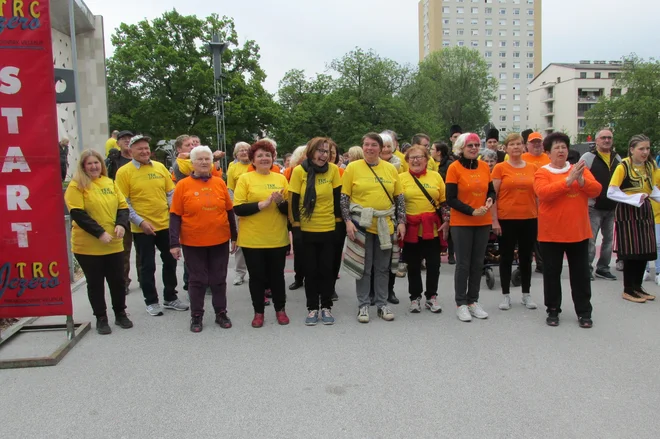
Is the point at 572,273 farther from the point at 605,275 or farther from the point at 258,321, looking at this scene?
the point at 258,321

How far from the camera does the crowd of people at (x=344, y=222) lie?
5082 mm

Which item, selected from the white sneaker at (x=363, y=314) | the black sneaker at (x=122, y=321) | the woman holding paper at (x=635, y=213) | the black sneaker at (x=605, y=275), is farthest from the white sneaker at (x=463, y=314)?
the black sneaker at (x=122, y=321)

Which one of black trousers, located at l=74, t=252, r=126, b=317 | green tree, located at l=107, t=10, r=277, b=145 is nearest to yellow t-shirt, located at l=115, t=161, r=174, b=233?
black trousers, located at l=74, t=252, r=126, b=317

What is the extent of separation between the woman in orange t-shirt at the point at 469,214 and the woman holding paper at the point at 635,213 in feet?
5.68

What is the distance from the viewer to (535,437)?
9.92 ft

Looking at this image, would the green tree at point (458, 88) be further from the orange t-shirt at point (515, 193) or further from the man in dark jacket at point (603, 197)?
the orange t-shirt at point (515, 193)

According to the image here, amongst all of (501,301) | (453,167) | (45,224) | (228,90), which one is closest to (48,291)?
(45,224)

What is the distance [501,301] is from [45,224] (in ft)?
16.0

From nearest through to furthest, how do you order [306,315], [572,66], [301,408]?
[301,408], [306,315], [572,66]

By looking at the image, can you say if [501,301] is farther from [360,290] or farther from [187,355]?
[187,355]

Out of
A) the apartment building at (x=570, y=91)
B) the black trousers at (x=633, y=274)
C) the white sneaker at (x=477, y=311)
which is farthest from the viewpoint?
the apartment building at (x=570, y=91)

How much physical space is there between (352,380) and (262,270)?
5.90 ft

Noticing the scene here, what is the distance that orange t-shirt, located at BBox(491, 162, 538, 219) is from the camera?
18.9ft

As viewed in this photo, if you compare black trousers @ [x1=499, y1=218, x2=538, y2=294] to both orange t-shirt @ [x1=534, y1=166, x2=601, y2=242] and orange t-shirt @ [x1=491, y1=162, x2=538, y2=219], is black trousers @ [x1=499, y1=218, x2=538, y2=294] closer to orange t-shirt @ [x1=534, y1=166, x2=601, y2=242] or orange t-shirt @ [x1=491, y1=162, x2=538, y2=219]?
orange t-shirt @ [x1=491, y1=162, x2=538, y2=219]
